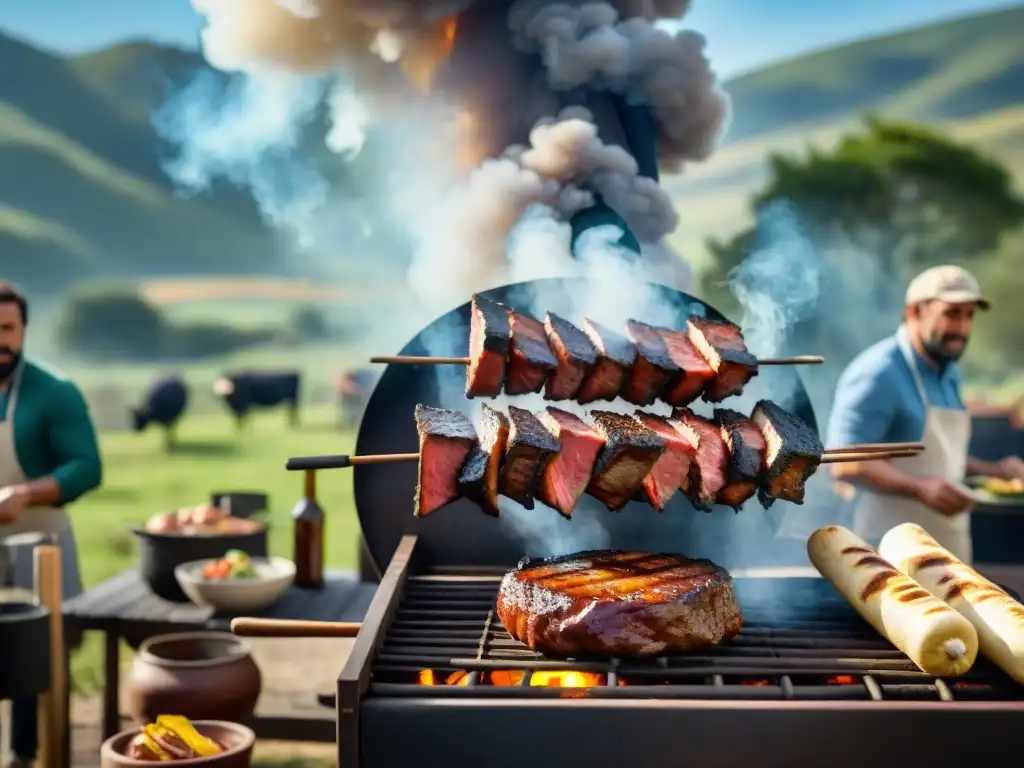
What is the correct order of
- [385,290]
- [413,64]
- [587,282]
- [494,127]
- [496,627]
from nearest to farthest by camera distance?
[496,627], [587,282], [494,127], [413,64], [385,290]

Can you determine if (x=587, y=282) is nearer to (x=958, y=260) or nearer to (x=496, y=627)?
(x=496, y=627)

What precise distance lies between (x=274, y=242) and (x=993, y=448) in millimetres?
26684

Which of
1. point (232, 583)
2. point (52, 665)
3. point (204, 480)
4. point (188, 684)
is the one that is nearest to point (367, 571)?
point (232, 583)

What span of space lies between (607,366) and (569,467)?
36cm

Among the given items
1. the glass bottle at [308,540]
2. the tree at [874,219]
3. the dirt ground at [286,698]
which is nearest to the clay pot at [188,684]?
the glass bottle at [308,540]

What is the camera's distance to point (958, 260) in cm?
1838

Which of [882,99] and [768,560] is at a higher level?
[882,99]

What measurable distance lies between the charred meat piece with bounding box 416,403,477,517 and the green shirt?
3.28 metres

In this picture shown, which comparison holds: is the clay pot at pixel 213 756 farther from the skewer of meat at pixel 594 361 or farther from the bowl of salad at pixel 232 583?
the skewer of meat at pixel 594 361

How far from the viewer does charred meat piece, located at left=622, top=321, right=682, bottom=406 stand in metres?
2.83

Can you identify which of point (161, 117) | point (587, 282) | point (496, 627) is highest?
point (161, 117)

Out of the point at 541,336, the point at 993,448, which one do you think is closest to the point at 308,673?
the point at 541,336

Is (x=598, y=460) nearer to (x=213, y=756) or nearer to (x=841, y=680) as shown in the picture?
(x=841, y=680)

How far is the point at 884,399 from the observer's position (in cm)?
519
